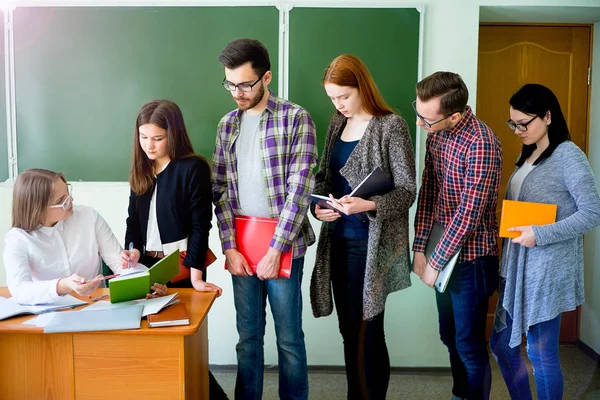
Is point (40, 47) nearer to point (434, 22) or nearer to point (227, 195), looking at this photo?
point (227, 195)

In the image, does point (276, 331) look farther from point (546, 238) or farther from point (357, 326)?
point (546, 238)

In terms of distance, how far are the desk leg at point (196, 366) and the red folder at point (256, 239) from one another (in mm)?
327

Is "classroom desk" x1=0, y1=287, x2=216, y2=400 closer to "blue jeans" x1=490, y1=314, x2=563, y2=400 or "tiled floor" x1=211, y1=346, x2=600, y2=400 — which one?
"tiled floor" x1=211, y1=346, x2=600, y2=400

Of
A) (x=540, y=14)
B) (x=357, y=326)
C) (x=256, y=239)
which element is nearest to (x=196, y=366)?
(x=256, y=239)

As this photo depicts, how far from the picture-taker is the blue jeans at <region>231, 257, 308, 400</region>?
2.12 meters

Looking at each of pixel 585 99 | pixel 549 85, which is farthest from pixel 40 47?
pixel 585 99

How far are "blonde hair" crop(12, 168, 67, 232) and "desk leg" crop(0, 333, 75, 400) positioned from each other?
0.45 metres

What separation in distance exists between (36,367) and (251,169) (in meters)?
1.00

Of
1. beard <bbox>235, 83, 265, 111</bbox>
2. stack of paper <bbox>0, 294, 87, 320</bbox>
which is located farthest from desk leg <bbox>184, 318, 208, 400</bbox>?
beard <bbox>235, 83, 265, 111</bbox>

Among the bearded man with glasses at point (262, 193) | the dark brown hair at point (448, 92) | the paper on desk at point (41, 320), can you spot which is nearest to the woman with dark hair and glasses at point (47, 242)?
the paper on desk at point (41, 320)

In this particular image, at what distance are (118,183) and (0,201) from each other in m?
0.71

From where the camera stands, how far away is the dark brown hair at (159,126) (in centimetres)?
211

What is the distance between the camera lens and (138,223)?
219 centimetres

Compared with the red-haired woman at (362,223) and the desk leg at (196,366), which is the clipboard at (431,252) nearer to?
the red-haired woman at (362,223)
